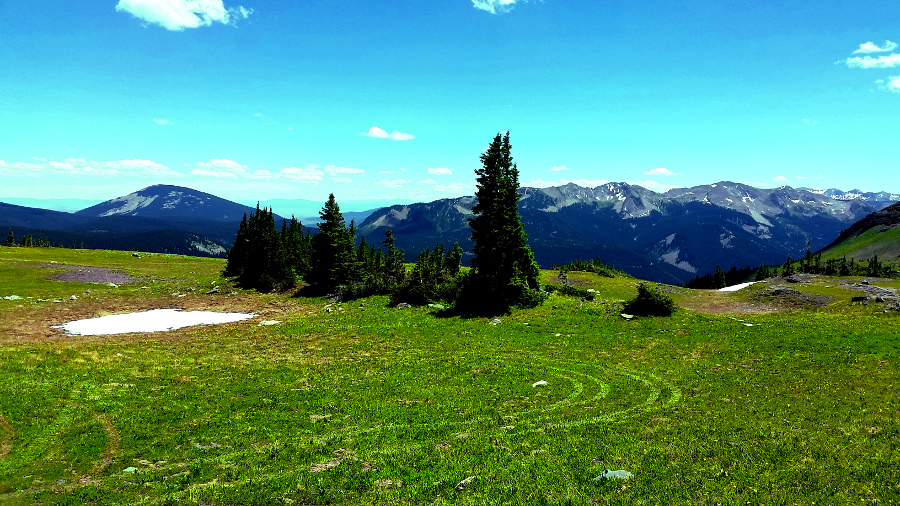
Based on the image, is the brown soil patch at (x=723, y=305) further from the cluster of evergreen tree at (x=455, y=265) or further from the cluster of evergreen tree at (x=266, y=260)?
the cluster of evergreen tree at (x=266, y=260)

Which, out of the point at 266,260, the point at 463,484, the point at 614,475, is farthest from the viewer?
the point at 266,260

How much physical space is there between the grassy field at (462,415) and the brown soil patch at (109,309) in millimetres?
946

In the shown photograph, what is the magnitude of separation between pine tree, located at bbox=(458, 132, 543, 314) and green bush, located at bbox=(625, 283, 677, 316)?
34.6ft

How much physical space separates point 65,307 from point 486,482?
5930 cm

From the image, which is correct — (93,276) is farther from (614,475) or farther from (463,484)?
(614,475)

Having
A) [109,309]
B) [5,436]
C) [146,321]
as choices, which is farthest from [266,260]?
[5,436]

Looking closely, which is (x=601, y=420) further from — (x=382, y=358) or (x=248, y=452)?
(x=382, y=358)

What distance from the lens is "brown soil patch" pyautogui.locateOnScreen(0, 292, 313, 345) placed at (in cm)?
3634

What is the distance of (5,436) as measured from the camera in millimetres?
16297

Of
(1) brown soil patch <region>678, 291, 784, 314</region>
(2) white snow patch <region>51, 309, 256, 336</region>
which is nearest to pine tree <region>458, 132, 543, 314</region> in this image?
(1) brown soil patch <region>678, 291, 784, 314</region>

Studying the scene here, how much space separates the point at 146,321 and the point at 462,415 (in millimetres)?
41216

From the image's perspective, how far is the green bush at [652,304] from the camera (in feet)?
133

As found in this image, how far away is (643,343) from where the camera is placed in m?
32.0

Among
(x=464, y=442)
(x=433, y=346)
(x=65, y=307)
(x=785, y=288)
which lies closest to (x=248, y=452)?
(x=464, y=442)
